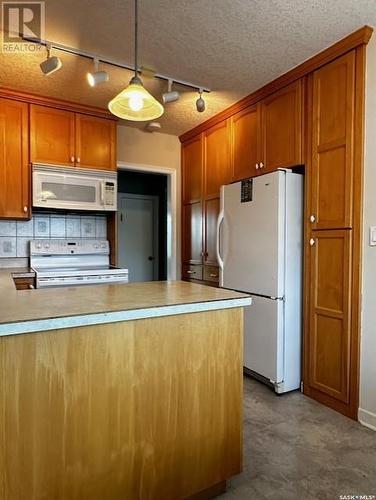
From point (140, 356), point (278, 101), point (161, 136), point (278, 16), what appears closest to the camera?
point (140, 356)

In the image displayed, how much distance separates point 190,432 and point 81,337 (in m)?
0.65

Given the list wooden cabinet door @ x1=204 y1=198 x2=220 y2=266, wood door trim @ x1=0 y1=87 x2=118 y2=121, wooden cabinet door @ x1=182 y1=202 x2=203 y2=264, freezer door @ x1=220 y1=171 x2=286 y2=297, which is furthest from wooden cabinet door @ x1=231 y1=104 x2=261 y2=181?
wood door trim @ x1=0 y1=87 x2=118 y2=121

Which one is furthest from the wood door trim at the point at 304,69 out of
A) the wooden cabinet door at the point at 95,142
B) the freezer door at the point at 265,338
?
the freezer door at the point at 265,338

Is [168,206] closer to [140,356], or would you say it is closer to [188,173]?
[188,173]

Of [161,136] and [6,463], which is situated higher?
[161,136]

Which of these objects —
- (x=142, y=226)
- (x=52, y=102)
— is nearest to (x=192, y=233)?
(x=142, y=226)

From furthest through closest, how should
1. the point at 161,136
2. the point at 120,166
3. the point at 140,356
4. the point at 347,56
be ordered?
the point at 161,136
the point at 120,166
the point at 347,56
the point at 140,356

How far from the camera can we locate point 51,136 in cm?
312

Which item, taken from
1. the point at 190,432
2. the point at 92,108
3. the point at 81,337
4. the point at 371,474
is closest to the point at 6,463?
the point at 81,337

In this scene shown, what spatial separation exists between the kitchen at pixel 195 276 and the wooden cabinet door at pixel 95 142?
0.05ft

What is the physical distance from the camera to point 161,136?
13.1 ft

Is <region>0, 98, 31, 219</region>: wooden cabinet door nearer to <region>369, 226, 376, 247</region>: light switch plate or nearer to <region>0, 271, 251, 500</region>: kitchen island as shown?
<region>0, 271, 251, 500</region>: kitchen island

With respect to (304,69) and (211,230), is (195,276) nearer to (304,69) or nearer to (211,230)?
(211,230)

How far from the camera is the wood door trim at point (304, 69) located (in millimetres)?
2049
